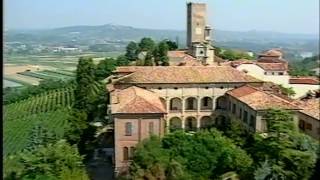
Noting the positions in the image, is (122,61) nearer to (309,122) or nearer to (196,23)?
(196,23)

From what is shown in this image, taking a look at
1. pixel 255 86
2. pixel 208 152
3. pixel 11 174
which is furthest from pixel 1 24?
pixel 255 86

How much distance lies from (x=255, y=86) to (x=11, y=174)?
12.9ft

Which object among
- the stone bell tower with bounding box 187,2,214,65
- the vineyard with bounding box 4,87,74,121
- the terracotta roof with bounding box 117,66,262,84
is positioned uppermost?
the stone bell tower with bounding box 187,2,214,65

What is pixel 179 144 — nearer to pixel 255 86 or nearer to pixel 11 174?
pixel 11 174

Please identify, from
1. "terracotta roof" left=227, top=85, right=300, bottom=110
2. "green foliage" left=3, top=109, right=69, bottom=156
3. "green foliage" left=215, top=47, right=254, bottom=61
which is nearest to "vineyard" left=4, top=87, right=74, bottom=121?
"green foliage" left=3, top=109, right=69, bottom=156

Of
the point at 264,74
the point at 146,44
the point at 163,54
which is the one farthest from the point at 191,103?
the point at 146,44

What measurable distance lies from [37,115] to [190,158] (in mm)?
3727

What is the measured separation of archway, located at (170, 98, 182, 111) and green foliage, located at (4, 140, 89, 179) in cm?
285

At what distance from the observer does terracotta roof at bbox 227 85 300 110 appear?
5286mm

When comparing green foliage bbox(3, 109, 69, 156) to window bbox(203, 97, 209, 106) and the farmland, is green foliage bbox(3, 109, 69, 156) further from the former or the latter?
window bbox(203, 97, 209, 106)

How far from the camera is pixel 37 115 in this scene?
748 centimetres

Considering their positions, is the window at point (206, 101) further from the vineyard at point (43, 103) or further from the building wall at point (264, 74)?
the vineyard at point (43, 103)

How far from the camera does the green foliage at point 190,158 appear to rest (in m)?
4.05

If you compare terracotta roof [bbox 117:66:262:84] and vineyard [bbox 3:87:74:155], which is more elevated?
terracotta roof [bbox 117:66:262:84]
